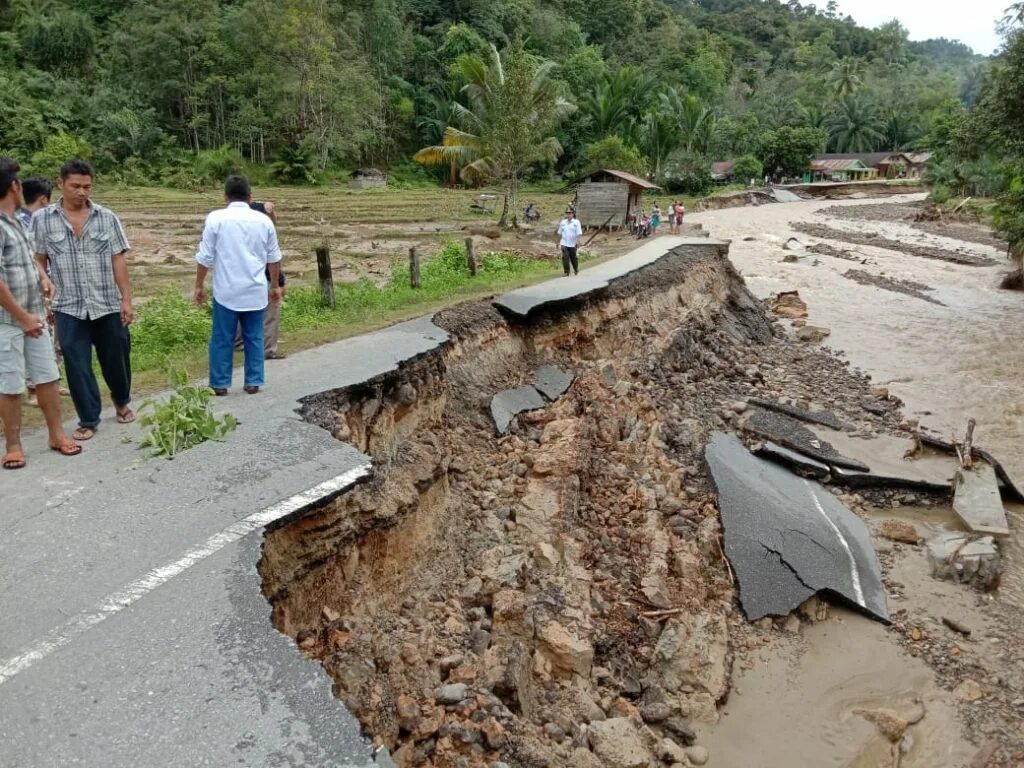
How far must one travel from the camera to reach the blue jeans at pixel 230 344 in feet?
18.4

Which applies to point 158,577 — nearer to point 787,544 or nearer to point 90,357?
point 90,357

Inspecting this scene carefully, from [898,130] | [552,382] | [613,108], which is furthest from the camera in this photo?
[898,130]

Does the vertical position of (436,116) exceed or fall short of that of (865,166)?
it exceeds it

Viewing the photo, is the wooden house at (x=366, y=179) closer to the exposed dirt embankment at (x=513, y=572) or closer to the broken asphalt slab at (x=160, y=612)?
the exposed dirt embankment at (x=513, y=572)

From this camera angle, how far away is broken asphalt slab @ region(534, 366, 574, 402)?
9062 millimetres

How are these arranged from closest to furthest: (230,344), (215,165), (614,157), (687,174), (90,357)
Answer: (90,357) → (230,344) → (215,165) → (614,157) → (687,174)

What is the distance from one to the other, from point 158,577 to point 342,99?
1612 inches

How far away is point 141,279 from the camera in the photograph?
49.2 feet

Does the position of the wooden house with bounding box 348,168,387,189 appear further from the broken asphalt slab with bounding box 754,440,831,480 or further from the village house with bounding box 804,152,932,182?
the village house with bounding box 804,152,932,182

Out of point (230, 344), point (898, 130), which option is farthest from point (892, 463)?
point (898, 130)

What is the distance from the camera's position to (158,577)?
129 inches

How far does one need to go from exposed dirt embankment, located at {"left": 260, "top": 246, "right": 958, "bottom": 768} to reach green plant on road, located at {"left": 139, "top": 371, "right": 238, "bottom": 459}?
2.56ft

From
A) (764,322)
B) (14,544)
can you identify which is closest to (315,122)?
(764,322)

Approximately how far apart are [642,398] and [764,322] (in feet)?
28.0
